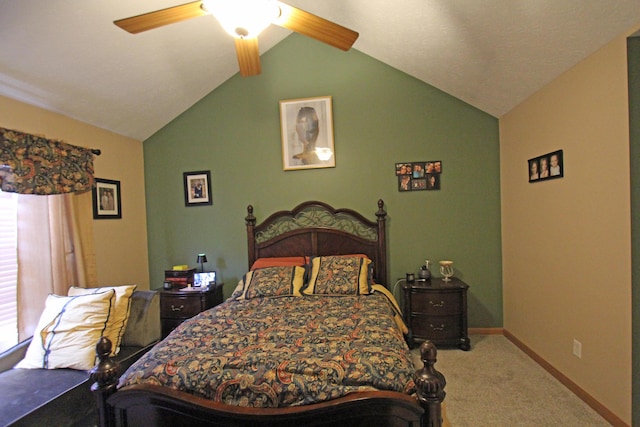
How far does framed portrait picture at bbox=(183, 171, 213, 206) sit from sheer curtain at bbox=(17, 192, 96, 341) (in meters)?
1.08

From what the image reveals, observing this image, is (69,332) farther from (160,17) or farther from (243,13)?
(243,13)

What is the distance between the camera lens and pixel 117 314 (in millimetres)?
2297

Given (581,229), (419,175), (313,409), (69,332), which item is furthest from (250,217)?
(581,229)

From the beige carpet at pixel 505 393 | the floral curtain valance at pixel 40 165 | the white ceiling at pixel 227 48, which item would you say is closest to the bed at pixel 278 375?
the beige carpet at pixel 505 393

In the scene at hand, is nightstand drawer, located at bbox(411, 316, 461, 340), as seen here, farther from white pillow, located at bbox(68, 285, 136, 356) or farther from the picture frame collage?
white pillow, located at bbox(68, 285, 136, 356)

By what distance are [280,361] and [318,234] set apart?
2050 mm

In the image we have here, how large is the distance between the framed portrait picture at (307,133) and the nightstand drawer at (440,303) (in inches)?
68.7

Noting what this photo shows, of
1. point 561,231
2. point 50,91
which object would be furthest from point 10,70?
point 561,231

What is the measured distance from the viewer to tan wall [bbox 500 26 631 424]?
1829 millimetres

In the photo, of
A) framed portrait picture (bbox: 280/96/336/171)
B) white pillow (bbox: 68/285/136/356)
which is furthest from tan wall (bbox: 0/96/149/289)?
framed portrait picture (bbox: 280/96/336/171)

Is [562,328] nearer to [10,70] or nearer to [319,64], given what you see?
[319,64]

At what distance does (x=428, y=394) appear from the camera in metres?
1.29

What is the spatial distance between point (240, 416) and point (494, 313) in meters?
3.09

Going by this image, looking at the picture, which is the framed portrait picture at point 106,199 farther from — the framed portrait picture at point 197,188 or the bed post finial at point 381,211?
the bed post finial at point 381,211
